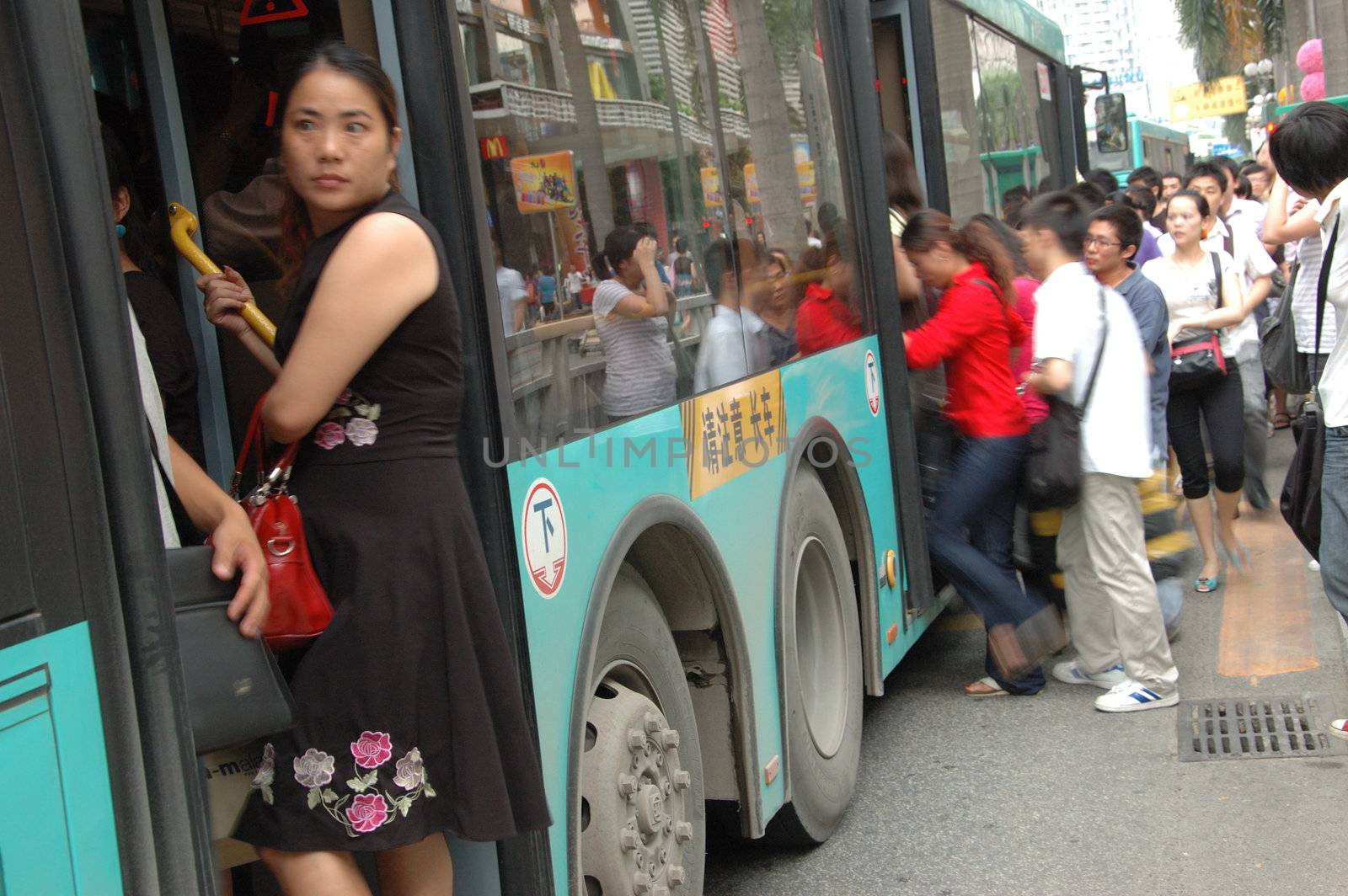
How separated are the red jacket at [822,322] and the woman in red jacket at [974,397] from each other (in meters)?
0.52

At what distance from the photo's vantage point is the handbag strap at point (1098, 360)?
530 cm

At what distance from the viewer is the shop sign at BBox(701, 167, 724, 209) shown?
3.70 meters

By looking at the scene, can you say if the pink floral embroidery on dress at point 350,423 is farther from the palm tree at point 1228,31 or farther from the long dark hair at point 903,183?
the palm tree at point 1228,31

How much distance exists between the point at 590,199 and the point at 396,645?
1.16 metres

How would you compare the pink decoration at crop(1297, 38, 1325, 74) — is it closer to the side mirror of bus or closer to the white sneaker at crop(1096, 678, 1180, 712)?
the side mirror of bus

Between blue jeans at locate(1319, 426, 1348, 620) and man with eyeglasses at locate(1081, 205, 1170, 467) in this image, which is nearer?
blue jeans at locate(1319, 426, 1348, 620)

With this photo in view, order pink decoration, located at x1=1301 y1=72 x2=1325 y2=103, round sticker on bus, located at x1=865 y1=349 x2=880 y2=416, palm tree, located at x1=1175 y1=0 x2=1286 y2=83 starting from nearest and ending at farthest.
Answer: round sticker on bus, located at x1=865 y1=349 x2=880 y2=416 < pink decoration, located at x1=1301 y1=72 x2=1325 y2=103 < palm tree, located at x1=1175 y1=0 x2=1286 y2=83

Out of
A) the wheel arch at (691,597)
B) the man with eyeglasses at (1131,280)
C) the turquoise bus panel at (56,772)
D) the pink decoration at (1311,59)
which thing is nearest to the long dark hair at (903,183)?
the man with eyeglasses at (1131,280)

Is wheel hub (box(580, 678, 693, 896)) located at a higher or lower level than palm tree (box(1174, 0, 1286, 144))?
lower

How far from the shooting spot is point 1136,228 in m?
6.22

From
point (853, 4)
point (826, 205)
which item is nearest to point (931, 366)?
point (826, 205)

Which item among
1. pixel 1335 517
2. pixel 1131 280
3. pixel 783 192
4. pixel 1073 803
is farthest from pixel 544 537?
pixel 1131 280

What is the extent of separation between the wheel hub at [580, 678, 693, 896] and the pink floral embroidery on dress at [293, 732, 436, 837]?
2.44 ft

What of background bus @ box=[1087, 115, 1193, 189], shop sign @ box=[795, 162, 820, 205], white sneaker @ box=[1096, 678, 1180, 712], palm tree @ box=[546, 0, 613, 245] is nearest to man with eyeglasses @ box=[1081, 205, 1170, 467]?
white sneaker @ box=[1096, 678, 1180, 712]
